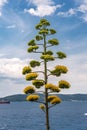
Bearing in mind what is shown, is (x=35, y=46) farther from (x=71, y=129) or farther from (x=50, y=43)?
(x=71, y=129)

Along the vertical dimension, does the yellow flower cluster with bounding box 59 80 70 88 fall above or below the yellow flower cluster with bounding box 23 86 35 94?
above

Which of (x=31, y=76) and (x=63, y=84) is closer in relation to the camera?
(x=63, y=84)

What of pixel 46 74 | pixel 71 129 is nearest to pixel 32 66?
pixel 46 74

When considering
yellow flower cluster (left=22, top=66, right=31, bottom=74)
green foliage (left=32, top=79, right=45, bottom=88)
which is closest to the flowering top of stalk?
green foliage (left=32, top=79, right=45, bottom=88)

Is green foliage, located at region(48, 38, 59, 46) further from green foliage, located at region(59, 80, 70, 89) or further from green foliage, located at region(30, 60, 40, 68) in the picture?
green foliage, located at region(59, 80, 70, 89)

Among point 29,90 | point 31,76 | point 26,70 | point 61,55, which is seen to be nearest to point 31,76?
point 31,76

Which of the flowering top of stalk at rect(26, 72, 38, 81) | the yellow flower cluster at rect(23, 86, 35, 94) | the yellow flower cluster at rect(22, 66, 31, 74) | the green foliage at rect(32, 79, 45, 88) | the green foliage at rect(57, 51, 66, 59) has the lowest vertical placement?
the yellow flower cluster at rect(23, 86, 35, 94)

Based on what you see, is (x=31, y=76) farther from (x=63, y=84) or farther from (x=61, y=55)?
(x=61, y=55)

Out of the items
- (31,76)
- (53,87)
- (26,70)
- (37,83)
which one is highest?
(26,70)

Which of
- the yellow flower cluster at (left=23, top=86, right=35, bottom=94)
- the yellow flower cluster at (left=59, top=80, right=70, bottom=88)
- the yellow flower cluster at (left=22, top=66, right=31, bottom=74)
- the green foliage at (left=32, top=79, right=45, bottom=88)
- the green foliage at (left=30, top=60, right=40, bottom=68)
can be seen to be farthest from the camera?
the green foliage at (left=30, top=60, right=40, bottom=68)

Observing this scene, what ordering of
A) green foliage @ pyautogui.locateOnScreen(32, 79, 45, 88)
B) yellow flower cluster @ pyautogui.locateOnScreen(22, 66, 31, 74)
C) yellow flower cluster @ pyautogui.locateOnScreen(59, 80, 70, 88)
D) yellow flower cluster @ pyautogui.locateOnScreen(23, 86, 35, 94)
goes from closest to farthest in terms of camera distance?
yellow flower cluster @ pyautogui.locateOnScreen(59, 80, 70, 88) → yellow flower cluster @ pyautogui.locateOnScreen(23, 86, 35, 94) → green foliage @ pyautogui.locateOnScreen(32, 79, 45, 88) → yellow flower cluster @ pyautogui.locateOnScreen(22, 66, 31, 74)

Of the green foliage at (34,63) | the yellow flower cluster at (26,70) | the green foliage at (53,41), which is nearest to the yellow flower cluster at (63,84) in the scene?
the green foliage at (34,63)

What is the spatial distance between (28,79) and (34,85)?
717 mm

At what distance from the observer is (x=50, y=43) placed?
24.3m
